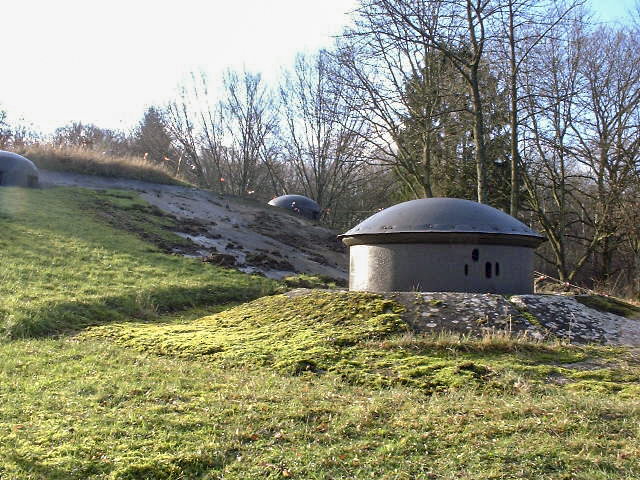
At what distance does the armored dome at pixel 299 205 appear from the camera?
30.2 m

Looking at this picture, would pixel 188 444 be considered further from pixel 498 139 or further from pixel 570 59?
pixel 570 59

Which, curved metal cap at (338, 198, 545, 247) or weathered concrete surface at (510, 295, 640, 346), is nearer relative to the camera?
weathered concrete surface at (510, 295, 640, 346)

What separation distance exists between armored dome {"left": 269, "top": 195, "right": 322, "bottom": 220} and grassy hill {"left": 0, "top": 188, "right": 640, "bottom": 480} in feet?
63.7

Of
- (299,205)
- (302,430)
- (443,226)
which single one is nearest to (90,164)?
(299,205)

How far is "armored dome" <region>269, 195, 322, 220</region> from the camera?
99.0ft

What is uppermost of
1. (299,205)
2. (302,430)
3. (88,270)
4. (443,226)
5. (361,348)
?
(299,205)

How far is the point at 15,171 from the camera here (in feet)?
73.0

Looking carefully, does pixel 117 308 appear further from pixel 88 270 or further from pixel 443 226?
pixel 443 226

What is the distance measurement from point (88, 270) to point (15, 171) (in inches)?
419

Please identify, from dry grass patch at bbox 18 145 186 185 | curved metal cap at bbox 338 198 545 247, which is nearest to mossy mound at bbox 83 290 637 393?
curved metal cap at bbox 338 198 545 247

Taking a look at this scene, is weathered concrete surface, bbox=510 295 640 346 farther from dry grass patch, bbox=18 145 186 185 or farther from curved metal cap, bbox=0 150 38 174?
dry grass patch, bbox=18 145 186 185

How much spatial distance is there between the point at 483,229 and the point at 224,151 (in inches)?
1479

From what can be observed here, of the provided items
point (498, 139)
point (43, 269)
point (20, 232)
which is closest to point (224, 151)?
point (498, 139)

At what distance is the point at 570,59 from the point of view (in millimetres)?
23438
